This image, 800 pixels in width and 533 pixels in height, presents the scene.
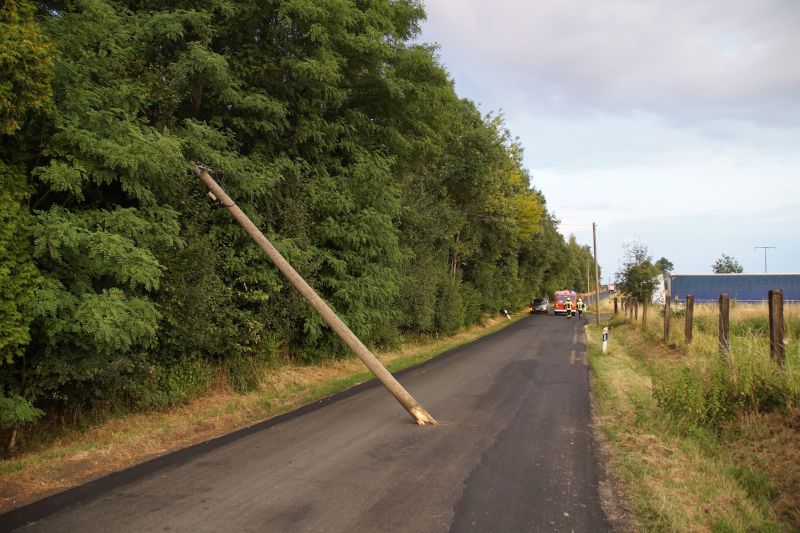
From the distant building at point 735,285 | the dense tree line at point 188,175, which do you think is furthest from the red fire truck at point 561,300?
the dense tree line at point 188,175

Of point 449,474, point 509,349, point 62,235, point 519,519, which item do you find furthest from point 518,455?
point 509,349

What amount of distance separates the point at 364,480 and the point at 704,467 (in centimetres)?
412

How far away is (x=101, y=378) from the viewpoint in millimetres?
7621

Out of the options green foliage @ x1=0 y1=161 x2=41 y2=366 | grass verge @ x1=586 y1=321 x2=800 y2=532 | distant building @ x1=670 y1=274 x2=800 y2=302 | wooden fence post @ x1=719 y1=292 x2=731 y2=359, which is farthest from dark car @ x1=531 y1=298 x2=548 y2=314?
green foliage @ x1=0 y1=161 x2=41 y2=366

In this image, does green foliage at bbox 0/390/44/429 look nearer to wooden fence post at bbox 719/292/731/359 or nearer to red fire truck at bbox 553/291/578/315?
wooden fence post at bbox 719/292/731/359

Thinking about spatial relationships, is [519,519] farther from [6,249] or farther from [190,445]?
[6,249]

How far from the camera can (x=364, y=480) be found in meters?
5.96

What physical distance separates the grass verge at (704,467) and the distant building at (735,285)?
42.9 metres

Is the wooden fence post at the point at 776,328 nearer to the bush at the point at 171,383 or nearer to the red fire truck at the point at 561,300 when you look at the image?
the bush at the point at 171,383

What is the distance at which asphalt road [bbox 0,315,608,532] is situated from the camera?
4898 millimetres

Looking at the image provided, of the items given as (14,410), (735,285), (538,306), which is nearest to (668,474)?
(14,410)

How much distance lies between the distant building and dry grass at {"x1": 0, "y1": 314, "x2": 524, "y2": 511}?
43.4m

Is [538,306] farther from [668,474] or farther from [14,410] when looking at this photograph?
[14,410]

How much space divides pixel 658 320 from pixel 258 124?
1990 centimetres
